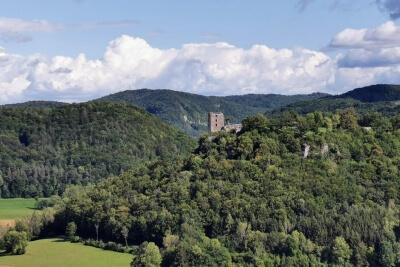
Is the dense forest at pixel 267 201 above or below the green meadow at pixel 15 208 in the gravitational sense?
above

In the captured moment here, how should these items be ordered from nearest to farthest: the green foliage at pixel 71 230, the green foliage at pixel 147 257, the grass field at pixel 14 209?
the green foliage at pixel 147 257
the green foliage at pixel 71 230
the grass field at pixel 14 209

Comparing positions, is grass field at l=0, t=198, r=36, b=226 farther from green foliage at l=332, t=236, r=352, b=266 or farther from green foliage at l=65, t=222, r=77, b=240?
green foliage at l=332, t=236, r=352, b=266

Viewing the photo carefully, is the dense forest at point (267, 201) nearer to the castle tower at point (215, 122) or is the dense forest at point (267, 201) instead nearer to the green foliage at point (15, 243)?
the green foliage at point (15, 243)

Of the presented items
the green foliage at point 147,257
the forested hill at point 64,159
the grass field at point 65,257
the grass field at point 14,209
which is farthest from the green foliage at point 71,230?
the forested hill at point 64,159

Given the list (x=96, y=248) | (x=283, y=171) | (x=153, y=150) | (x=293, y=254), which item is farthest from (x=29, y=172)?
(x=293, y=254)

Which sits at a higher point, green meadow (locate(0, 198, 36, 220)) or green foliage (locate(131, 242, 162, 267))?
green foliage (locate(131, 242, 162, 267))

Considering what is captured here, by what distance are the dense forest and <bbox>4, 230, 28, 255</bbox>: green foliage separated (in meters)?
8.96

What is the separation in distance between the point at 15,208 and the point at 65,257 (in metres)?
59.3

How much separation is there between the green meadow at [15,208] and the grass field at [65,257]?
1317 inches

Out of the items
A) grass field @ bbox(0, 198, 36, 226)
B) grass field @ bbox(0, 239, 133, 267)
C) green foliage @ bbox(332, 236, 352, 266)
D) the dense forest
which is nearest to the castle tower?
the dense forest

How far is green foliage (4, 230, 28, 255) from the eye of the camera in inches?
3632

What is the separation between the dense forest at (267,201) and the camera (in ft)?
268

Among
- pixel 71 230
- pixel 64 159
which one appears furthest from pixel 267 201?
pixel 64 159

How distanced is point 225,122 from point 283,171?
1855 inches
